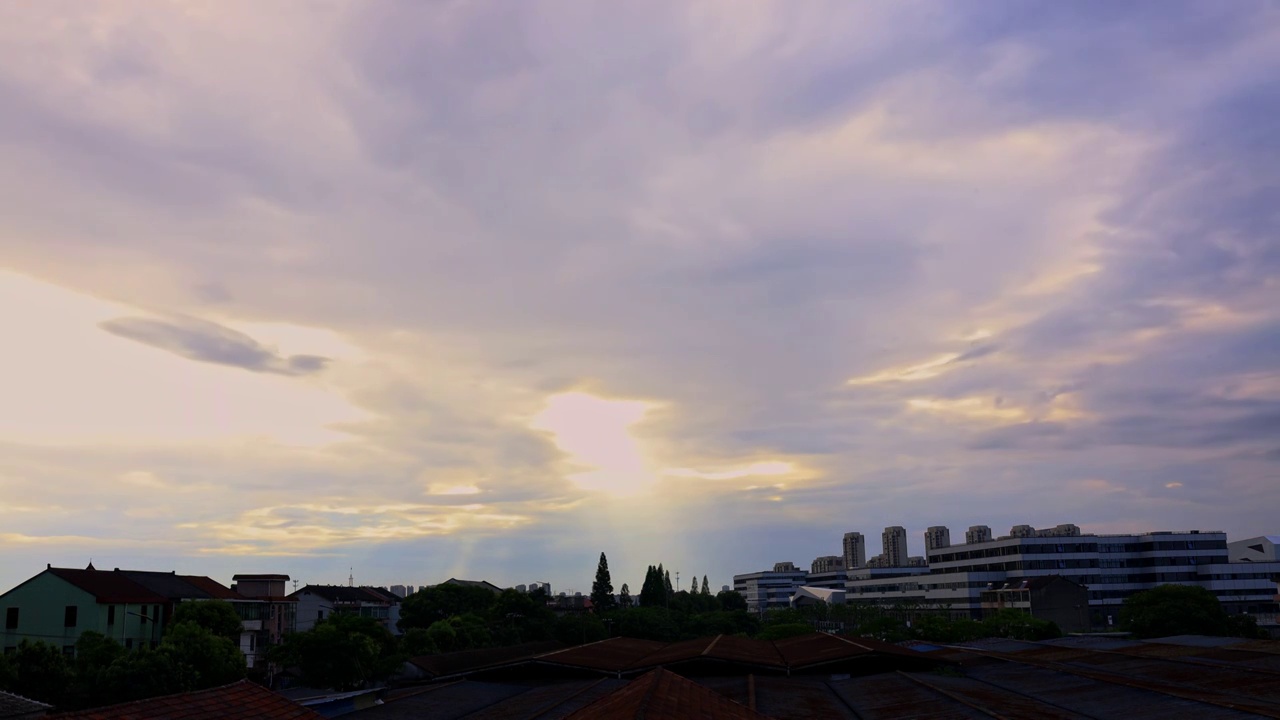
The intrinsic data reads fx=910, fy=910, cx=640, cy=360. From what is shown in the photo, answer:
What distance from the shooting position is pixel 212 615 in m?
71.5

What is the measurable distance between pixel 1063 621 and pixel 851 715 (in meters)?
110

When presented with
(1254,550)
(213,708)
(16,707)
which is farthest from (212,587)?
(1254,550)

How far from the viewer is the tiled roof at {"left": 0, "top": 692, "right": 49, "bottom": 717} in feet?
122

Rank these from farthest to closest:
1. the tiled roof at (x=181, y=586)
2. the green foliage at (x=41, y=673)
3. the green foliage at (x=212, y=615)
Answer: the tiled roof at (x=181, y=586), the green foliage at (x=212, y=615), the green foliage at (x=41, y=673)

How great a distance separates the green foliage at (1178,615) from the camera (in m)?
86.0

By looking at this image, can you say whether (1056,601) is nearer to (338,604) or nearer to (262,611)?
(338,604)

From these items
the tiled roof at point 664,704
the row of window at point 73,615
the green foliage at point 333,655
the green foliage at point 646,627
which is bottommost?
the green foliage at point 646,627

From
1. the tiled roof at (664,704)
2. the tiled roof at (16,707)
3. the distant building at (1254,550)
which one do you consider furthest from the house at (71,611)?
the distant building at (1254,550)

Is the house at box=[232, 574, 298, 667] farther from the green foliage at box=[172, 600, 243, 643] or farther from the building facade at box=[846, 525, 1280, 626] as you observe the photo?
the building facade at box=[846, 525, 1280, 626]

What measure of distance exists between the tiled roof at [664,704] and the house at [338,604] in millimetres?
71497

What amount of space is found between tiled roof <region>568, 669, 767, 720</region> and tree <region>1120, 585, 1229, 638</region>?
79483 millimetres

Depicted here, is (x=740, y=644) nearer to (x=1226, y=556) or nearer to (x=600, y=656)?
(x=600, y=656)

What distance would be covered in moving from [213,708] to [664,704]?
9.00m

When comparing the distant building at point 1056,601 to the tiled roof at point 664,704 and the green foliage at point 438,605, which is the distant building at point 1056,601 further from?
the tiled roof at point 664,704
